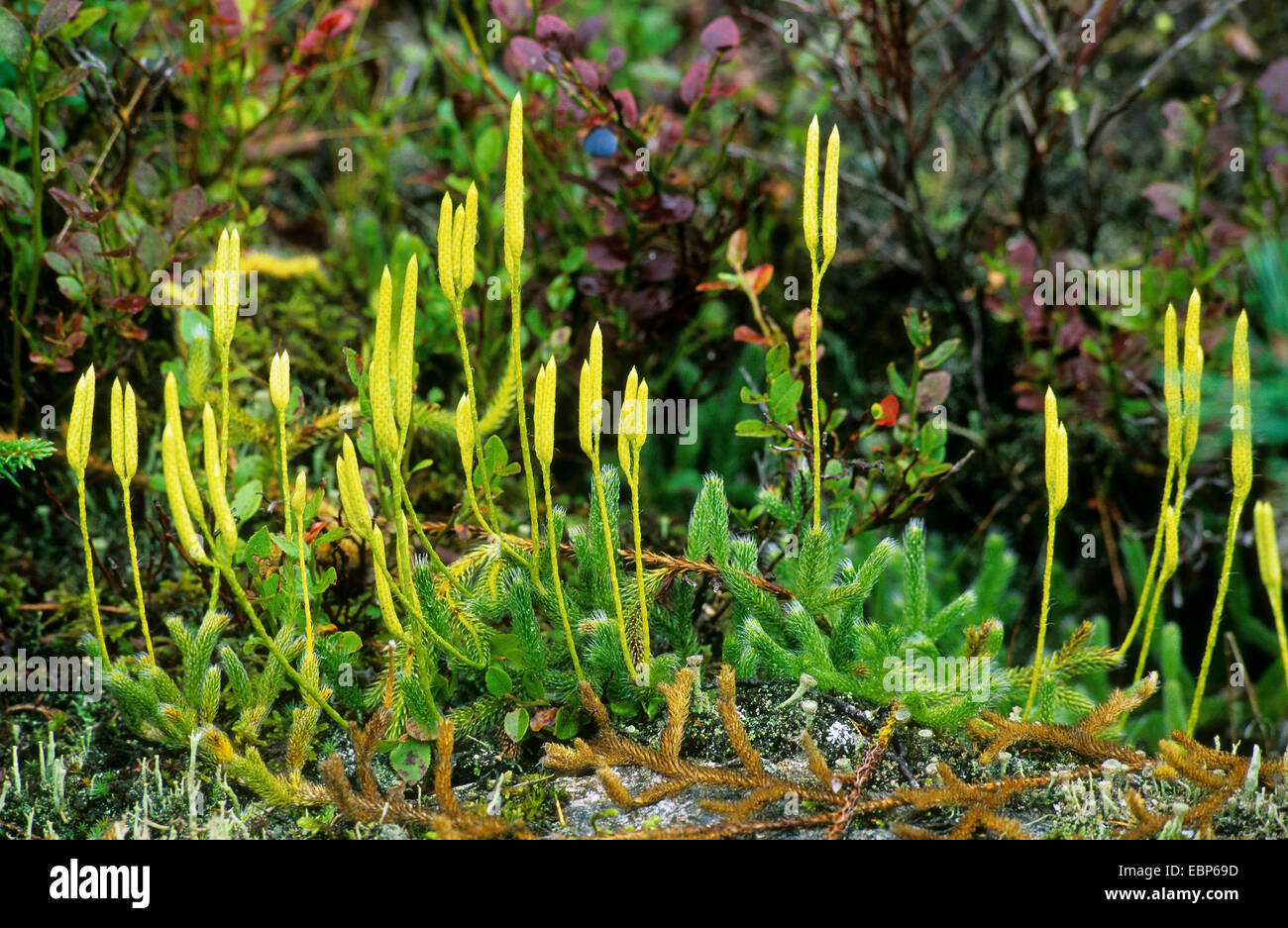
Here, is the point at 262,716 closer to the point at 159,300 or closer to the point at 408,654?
the point at 408,654

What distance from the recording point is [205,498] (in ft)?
6.95

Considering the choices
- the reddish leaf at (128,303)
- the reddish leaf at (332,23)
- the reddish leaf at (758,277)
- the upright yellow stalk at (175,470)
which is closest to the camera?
the upright yellow stalk at (175,470)

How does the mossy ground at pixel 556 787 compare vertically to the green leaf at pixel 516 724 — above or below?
below

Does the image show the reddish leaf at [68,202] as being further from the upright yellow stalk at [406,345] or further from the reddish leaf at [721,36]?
the reddish leaf at [721,36]

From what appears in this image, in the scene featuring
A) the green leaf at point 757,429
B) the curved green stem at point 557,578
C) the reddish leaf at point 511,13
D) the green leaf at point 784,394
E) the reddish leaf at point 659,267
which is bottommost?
the curved green stem at point 557,578

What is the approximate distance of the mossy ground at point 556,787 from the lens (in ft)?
5.56

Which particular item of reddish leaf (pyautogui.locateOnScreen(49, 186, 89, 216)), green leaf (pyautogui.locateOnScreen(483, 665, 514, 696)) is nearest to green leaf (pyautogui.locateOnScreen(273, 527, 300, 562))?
green leaf (pyautogui.locateOnScreen(483, 665, 514, 696))

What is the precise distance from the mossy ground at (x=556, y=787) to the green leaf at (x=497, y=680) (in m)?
0.13

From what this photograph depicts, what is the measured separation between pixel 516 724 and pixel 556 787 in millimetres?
125

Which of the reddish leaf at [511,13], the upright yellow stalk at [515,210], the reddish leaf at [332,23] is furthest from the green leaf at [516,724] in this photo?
the reddish leaf at [332,23]

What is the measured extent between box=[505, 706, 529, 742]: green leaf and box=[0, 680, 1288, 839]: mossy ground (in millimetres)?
71

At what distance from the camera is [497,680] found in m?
1.79

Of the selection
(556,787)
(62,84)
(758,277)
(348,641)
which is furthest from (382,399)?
(62,84)
